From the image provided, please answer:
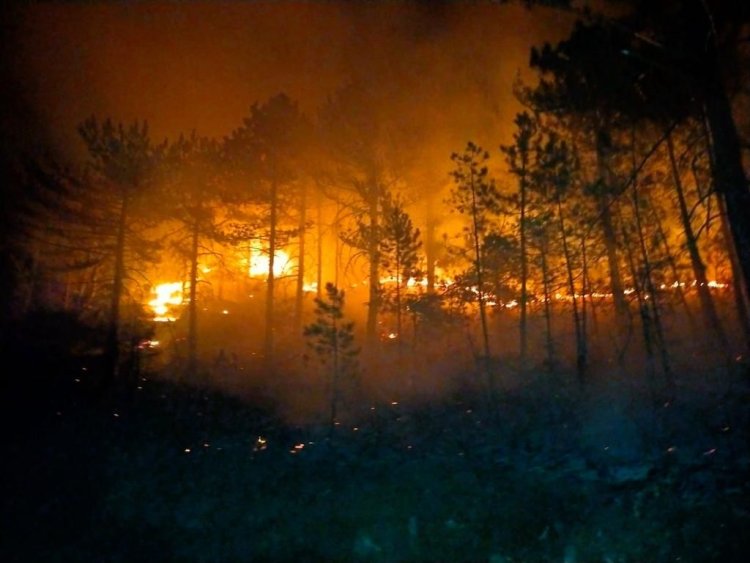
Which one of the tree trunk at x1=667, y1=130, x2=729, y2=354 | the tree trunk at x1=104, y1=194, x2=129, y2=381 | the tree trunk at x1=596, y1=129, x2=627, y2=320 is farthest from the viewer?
the tree trunk at x1=104, y1=194, x2=129, y2=381

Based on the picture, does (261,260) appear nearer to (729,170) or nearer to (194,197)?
(194,197)

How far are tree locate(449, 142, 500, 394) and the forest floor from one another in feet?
13.7

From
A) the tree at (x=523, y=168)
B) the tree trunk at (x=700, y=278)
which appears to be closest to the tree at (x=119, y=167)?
the tree at (x=523, y=168)

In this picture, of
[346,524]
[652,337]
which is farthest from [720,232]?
[346,524]

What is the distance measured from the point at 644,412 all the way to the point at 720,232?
6.78m

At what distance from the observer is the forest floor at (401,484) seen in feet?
23.3

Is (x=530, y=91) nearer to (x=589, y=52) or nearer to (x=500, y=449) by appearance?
(x=589, y=52)

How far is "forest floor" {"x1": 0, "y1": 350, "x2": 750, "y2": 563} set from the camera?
7090 millimetres

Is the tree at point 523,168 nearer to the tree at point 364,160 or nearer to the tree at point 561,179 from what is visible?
the tree at point 561,179

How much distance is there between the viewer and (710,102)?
799 centimetres

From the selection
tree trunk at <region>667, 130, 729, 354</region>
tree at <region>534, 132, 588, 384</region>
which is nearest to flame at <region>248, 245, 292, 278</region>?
tree at <region>534, 132, 588, 384</region>

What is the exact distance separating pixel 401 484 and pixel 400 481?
173 millimetres

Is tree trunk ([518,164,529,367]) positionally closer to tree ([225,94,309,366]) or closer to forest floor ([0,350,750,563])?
forest floor ([0,350,750,563])

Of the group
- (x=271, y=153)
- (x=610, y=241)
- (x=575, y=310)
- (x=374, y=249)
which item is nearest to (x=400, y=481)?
(x=575, y=310)
